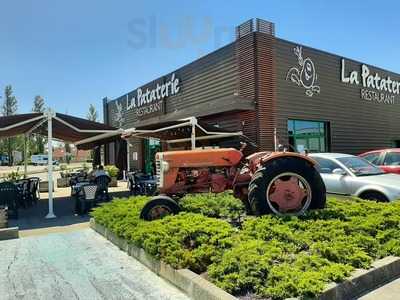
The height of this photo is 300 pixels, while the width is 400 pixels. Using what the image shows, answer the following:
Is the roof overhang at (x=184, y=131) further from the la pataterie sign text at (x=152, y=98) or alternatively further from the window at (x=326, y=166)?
the la pataterie sign text at (x=152, y=98)

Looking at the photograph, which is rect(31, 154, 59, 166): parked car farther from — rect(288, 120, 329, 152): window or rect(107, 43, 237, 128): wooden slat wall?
rect(288, 120, 329, 152): window

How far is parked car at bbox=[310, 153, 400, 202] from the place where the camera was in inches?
326

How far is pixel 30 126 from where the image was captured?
1291 cm

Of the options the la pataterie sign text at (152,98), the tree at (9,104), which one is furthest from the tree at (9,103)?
the la pataterie sign text at (152,98)

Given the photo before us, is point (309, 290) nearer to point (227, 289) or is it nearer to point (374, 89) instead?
point (227, 289)

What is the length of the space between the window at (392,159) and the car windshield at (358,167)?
2161 mm

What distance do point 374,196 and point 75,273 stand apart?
630cm

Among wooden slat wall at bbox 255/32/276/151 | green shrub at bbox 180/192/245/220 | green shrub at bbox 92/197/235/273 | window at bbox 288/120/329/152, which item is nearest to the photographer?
green shrub at bbox 92/197/235/273

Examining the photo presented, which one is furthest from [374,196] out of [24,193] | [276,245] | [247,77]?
[24,193]

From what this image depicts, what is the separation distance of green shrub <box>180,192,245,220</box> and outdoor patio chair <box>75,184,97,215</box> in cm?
357

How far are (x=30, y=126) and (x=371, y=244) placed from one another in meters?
11.1

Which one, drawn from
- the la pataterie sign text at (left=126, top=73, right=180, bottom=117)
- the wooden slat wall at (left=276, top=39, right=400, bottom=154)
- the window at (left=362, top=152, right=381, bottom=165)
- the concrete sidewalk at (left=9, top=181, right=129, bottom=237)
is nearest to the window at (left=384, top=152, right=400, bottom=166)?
the window at (left=362, top=152, right=381, bottom=165)

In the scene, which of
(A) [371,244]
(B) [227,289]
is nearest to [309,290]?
(B) [227,289]

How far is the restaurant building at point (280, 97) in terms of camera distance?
14688 mm
